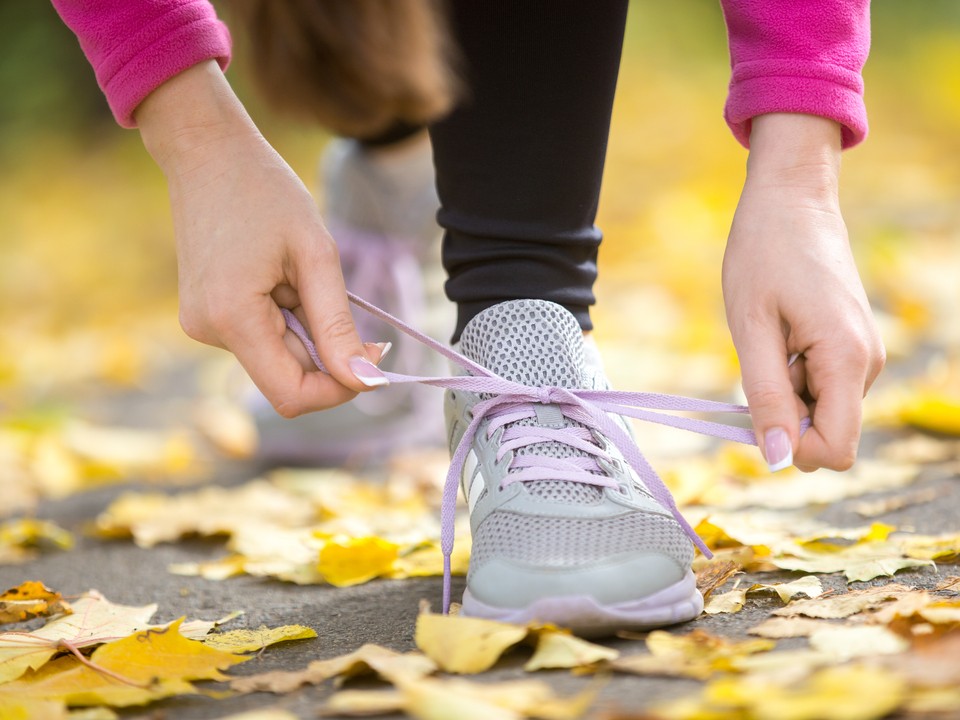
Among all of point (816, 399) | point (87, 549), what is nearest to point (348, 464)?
point (87, 549)

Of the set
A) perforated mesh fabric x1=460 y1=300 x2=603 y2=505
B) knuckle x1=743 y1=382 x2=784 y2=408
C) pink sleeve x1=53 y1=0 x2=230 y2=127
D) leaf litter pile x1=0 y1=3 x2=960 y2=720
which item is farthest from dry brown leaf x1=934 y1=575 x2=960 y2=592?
pink sleeve x1=53 y1=0 x2=230 y2=127

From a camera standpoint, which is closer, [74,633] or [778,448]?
[778,448]

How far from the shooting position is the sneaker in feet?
6.05

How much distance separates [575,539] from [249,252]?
38 centimetres

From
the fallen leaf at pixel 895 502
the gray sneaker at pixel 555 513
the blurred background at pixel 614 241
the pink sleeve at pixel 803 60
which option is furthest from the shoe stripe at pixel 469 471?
the blurred background at pixel 614 241

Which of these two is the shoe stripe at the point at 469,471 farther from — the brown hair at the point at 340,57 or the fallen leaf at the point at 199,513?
the brown hair at the point at 340,57

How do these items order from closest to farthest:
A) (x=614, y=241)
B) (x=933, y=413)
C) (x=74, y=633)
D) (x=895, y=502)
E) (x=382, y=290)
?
(x=74, y=633) → (x=895, y=502) → (x=933, y=413) → (x=382, y=290) → (x=614, y=241)

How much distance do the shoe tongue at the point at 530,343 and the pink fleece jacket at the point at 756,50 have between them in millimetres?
266

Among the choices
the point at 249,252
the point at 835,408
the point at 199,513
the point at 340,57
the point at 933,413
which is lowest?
the point at 199,513

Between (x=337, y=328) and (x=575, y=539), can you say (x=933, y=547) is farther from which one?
(x=337, y=328)

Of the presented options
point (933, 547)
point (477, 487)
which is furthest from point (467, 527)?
point (933, 547)

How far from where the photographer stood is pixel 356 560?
1.13 meters

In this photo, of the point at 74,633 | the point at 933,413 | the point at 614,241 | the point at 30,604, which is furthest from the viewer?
the point at 614,241

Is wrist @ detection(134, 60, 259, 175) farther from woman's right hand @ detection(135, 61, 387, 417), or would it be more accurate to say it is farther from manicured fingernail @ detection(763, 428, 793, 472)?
manicured fingernail @ detection(763, 428, 793, 472)
